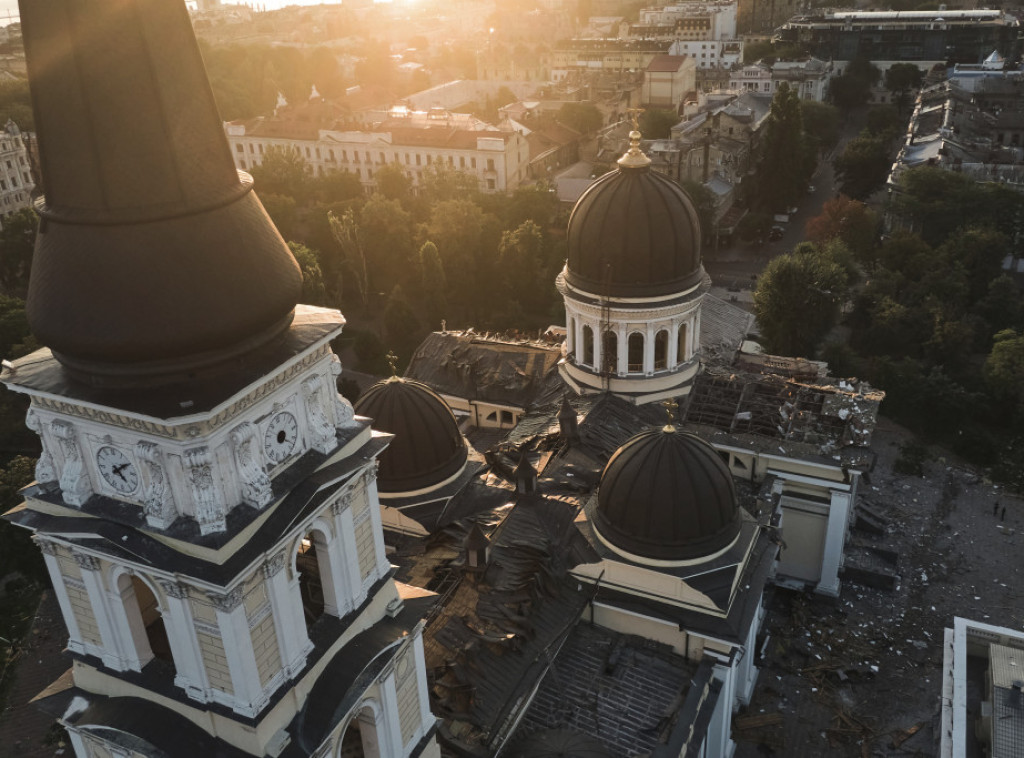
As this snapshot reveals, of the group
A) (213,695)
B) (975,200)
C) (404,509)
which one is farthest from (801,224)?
(213,695)

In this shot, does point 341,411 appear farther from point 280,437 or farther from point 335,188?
point 335,188

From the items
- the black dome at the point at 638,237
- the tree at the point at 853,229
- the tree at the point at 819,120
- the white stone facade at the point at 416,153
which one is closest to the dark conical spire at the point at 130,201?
the black dome at the point at 638,237

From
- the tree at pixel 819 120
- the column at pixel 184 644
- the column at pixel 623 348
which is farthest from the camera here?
the tree at pixel 819 120

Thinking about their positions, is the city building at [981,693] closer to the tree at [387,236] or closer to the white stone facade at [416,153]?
the tree at [387,236]

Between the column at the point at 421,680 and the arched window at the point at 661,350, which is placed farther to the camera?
the arched window at the point at 661,350

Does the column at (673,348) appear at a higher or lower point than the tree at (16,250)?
higher

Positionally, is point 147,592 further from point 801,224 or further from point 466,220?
point 801,224
